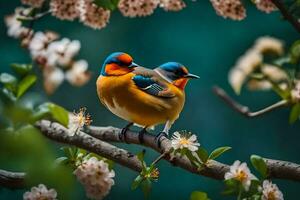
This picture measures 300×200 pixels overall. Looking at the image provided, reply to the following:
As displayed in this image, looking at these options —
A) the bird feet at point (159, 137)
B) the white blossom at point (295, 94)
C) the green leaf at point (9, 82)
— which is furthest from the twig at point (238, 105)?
the green leaf at point (9, 82)

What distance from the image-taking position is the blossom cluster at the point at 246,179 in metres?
0.61

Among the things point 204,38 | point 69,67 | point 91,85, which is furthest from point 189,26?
point 69,67

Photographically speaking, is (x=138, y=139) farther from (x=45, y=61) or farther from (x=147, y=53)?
(x=147, y=53)

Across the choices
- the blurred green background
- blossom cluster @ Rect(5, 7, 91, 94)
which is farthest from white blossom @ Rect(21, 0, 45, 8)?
the blurred green background

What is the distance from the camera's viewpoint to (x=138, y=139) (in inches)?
32.4

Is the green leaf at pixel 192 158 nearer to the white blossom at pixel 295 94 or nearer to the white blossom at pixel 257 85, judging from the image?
the white blossom at pixel 295 94

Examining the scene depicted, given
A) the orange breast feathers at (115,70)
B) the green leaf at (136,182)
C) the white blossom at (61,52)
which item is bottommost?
the green leaf at (136,182)

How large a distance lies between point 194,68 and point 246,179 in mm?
798

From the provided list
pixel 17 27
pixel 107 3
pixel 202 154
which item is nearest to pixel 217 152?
pixel 202 154

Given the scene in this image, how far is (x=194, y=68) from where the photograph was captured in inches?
55.0

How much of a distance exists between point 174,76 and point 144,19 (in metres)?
0.64

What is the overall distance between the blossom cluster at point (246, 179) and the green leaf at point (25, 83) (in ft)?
0.78

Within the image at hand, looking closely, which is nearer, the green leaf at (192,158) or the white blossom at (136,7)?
the green leaf at (192,158)

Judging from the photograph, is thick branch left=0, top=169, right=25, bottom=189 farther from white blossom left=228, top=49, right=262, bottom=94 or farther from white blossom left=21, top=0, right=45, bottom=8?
white blossom left=228, top=49, right=262, bottom=94
